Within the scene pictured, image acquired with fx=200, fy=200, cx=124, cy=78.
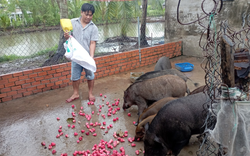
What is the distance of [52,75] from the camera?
5.48m

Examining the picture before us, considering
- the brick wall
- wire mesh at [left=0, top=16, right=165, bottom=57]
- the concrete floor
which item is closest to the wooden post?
the concrete floor

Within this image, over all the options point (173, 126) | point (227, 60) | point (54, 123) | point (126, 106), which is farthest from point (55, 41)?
point (227, 60)

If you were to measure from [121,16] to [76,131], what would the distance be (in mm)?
8457

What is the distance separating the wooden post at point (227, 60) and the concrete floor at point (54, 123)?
5.88 feet

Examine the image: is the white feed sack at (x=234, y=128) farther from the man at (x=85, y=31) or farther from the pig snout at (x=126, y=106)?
the man at (x=85, y=31)

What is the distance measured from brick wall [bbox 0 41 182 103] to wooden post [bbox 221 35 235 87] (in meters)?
4.57

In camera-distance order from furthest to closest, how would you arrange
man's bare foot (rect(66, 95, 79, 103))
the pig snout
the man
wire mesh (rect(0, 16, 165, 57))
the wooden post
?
wire mesh (rect(0, 16, 165, 57)) → man's bare foot (rect(66, 95, 79, 103)) → the pig snout → the man → the wooden post

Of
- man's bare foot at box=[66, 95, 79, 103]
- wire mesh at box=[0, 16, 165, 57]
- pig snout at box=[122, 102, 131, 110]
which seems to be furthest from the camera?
wire mesh at box=[0, 16, 165, 57]

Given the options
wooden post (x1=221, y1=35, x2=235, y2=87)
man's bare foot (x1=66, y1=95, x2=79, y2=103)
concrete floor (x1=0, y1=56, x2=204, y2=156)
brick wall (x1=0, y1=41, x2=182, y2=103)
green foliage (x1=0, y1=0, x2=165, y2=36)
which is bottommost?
concrete floor (x1=0, y1=56, x2=204, y2=156)

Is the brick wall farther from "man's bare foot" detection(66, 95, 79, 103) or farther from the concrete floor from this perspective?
"man's bare foot" detection(66, 95, 79, 103)

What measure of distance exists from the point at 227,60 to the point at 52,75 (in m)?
4.69

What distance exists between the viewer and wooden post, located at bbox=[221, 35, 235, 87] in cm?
177

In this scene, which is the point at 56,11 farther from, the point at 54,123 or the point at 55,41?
the point at 54,123

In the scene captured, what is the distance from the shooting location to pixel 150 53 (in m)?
7.54
